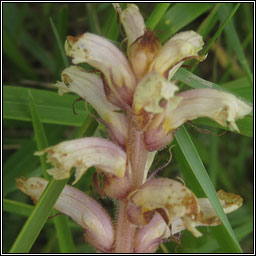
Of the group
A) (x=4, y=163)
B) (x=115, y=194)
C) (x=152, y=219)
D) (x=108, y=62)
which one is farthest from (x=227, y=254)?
(x=4, y=163)

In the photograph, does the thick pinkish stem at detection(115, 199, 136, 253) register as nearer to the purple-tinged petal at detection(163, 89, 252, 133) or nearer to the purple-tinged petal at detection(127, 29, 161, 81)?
the purple-tinged petal at detection(163, 89, 252, 133)

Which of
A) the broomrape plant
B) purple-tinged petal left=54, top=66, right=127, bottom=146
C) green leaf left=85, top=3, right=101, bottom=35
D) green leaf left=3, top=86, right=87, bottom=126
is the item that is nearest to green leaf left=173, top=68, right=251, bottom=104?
the broomrape plant

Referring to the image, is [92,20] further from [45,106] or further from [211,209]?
[211,209]

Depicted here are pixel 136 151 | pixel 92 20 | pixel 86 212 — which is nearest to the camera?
pixel 136 151

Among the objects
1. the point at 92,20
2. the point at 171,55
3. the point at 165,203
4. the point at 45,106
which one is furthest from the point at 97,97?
the point at 92,20

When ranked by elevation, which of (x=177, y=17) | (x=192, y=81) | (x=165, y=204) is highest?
(x=177, y=17)

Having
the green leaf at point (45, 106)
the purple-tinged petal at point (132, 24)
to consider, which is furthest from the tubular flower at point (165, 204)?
the green leaf at point (45, 106)

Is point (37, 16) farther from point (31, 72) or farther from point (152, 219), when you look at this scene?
point (152, 219)
